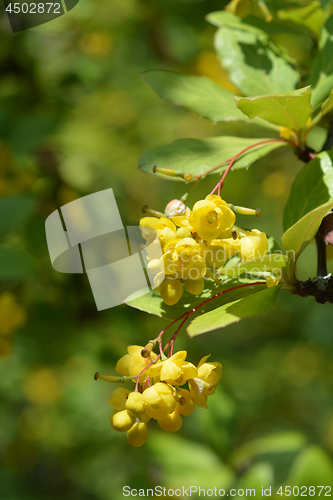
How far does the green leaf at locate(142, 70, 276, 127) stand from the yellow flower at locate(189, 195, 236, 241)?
1.28 ft

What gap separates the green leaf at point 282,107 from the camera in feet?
2.30

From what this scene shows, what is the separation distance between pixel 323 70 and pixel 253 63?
17cm

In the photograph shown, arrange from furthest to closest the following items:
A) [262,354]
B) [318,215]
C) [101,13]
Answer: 1. [262,354]
2. [101,13]
3. [318,215]

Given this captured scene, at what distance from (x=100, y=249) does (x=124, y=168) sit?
4.53 ft

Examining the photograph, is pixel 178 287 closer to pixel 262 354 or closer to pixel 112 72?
pixel 112 72

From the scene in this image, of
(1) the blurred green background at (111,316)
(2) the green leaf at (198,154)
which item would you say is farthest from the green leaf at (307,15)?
(1) the blurred green background at (111,316)

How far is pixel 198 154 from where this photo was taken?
2.87ft

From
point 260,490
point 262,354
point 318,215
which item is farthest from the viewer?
point 262,354

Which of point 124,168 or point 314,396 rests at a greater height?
point 124,168

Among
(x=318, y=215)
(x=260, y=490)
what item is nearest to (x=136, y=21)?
(x=318, y=215)

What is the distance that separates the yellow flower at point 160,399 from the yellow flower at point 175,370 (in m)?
0.01

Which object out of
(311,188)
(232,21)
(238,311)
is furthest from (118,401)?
(232,21)

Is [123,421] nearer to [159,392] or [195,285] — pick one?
[159,392]

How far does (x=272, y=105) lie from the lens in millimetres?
764
